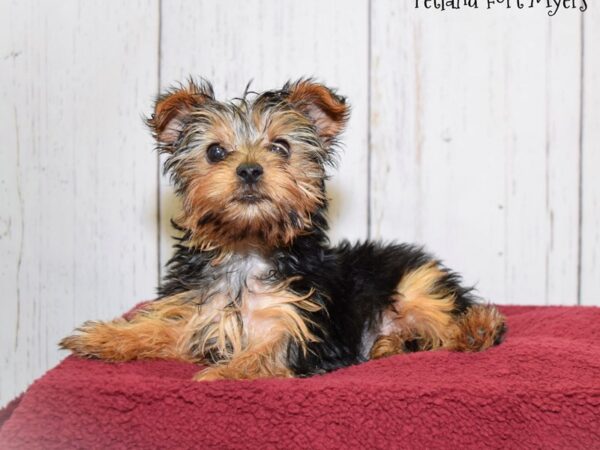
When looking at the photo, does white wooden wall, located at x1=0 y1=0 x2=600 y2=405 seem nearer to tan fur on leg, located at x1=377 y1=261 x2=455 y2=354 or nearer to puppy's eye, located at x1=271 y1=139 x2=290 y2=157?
tan fur on leg, located at x1=377 y1=261 x2=455 y2=354

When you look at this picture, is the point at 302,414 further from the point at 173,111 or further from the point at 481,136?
the point at 481,136

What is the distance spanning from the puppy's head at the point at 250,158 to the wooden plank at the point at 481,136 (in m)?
0.81

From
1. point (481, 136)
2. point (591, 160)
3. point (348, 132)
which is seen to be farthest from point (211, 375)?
point (591, 160)

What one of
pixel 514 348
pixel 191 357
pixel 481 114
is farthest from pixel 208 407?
pixel 481 114

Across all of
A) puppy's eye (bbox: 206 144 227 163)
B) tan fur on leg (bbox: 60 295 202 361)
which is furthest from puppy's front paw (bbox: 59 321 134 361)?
puppy's eye (bbox: 206 144 227 163)

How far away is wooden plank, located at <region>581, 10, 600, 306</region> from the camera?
361 cm

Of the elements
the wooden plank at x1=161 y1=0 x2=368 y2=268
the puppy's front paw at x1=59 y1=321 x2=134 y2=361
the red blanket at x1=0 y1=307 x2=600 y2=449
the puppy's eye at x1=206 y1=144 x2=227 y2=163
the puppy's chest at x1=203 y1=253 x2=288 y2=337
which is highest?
the wooden plank at x1=161 y1=0 x2=368 y2=268

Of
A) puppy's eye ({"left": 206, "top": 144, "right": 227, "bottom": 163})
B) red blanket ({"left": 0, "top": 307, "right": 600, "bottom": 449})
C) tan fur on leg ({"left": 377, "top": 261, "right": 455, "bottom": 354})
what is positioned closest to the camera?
red blanket ({"left": 0, "top": 307, "right": 600, "bottom": 449})

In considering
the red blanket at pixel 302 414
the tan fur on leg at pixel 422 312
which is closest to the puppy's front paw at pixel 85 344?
the red blanket at pixel 302 414

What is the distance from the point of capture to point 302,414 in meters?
2.08

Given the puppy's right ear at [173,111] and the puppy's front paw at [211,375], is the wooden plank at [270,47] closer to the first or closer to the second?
the puppy's right ear at [173,111]

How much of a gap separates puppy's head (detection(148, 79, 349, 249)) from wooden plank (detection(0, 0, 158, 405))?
2.65ft

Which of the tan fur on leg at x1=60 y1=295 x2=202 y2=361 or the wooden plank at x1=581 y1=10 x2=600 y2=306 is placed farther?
the wooden plank at x1=581 y1=10 x2=600 y2=306

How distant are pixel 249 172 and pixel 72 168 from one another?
5.12 feet
